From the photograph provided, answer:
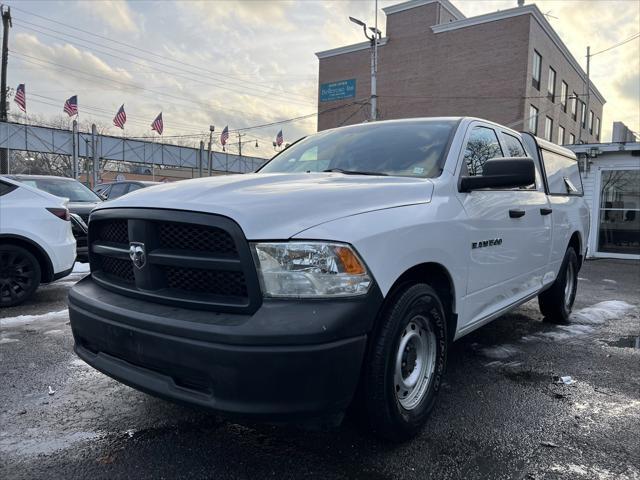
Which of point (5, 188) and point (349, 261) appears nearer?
point (349, 261)

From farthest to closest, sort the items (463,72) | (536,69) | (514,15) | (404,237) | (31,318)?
(463,72), (536,69), (514,15), (31,318), (404,237)

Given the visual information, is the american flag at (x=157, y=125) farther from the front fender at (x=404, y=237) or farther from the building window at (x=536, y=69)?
the front fender at (x=404, y=237)

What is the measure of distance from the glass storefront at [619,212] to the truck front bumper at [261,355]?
1342 cm

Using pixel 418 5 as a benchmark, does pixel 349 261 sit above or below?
below

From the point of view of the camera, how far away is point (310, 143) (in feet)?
13.5

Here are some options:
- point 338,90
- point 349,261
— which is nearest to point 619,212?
point 349,261

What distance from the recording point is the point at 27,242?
568 cm

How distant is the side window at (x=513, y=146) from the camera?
13.8 ft

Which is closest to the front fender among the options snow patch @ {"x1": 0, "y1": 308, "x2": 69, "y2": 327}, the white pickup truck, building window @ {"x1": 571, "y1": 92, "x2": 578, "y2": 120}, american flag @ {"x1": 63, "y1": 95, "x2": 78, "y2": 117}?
the white pickup truck

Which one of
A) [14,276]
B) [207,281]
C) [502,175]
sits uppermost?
[502,175]

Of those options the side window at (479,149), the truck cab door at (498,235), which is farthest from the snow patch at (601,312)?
the side window at (479,149)

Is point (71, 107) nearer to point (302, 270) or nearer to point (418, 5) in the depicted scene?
point (418, 5)

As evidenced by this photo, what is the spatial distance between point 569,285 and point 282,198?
4.62 m

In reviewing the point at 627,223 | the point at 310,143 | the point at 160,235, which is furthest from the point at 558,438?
the point at 627,223
